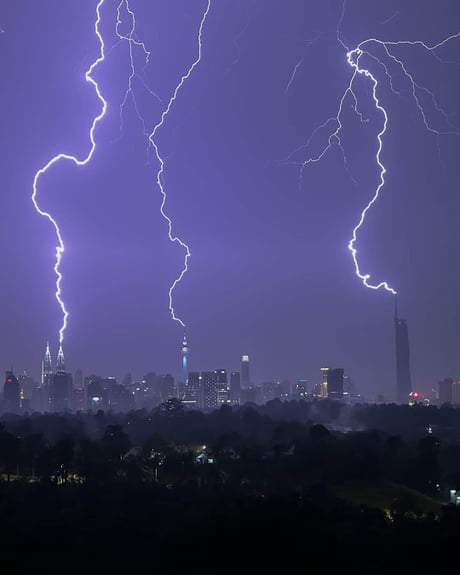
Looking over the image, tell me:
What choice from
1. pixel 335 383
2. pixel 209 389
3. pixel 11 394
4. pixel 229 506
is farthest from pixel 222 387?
pixel 229 506

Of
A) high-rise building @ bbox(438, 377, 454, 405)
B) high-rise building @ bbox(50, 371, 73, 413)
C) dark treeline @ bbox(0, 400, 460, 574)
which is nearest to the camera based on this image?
dark treeline @ bbox(0, 400, 460, 574)

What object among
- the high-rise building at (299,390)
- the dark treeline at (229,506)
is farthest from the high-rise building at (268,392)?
the dark treeline at (229,506)

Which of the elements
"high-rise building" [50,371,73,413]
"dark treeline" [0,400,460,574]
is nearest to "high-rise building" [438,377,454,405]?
"high-rise building" [50,371,73,413]

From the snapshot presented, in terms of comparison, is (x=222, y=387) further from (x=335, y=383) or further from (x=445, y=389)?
(x=445, y=389)

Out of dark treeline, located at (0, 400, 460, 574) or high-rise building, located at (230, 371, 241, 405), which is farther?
high-rise building, located at (230, 371, 241, 405)

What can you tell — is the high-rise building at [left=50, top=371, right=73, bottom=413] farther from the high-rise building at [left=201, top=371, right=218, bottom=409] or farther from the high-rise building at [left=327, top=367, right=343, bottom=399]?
the high-rise building at [left=327, top=367, right=343, bottom=399]

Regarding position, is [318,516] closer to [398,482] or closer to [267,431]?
[398,482]

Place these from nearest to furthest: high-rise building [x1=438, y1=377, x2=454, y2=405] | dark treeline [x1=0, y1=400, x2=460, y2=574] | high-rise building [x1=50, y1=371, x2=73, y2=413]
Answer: dark treeline [x1=0, y1=400, x2=460, y2=574] → high-rise building [x1=50, y1=371, x2=73, y2=413] → high-rise building [x1=438, y1=377, x2=454, y2=405]
